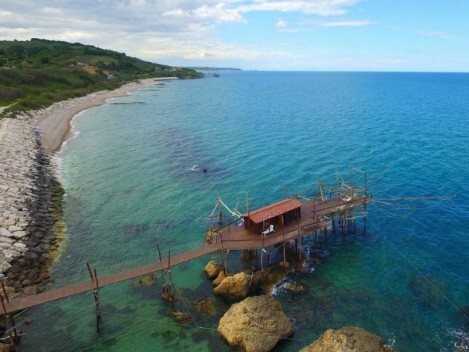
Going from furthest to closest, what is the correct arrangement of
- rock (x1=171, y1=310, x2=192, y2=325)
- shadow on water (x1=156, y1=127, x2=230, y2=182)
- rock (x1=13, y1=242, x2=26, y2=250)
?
shadow on water (x1=156, y1=127, x2=230, y2=182) < rock (x1=13, y1=242, x2=26, y2=250) < rock (x1=171, y1=310, x2=192, y2=325)

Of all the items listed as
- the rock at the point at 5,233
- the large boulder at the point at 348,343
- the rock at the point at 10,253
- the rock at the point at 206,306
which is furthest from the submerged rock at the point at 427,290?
the rock at the point at 5,233

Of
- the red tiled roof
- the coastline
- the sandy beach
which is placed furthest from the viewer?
the sandy beach

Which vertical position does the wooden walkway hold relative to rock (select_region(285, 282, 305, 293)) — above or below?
above

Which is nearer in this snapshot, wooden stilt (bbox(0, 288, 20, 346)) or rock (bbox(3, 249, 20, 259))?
wooden stilt (bbox(0, 288, 20, 346))

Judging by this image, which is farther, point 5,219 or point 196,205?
point 196,205

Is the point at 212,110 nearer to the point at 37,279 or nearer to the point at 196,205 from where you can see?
the point at 196,205

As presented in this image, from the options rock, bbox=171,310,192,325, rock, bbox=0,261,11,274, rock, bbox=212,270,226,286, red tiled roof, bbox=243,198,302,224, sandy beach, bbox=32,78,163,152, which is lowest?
rock, bbox=171,310,192,325

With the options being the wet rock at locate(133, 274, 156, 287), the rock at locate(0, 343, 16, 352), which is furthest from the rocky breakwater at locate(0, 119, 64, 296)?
the wet rock at locate(133, 274, 156, 287)

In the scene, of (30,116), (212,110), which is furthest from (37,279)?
(212,110)

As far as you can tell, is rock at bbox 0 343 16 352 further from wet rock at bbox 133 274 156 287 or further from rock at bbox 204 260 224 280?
rock at bbox 204 260 224 280
